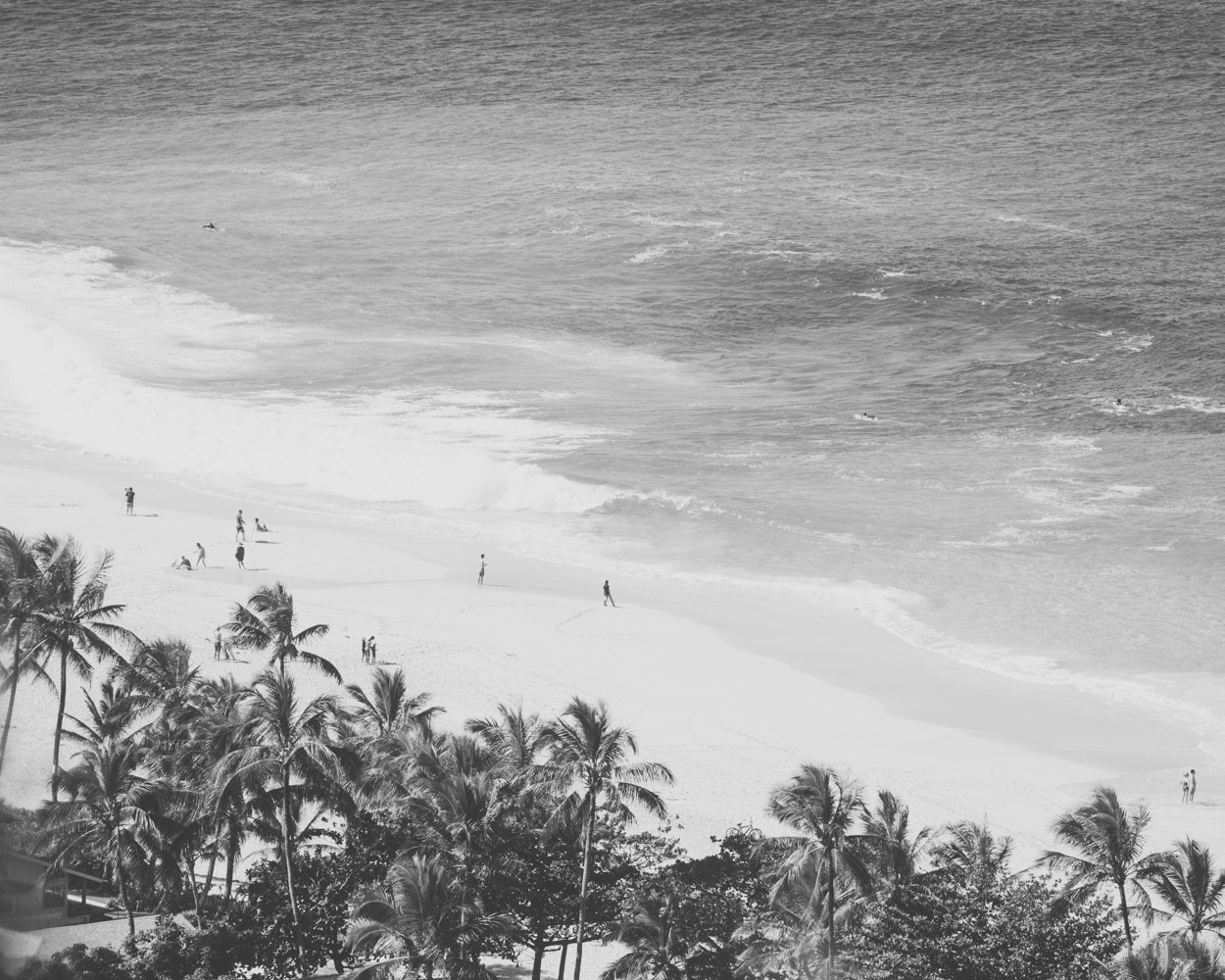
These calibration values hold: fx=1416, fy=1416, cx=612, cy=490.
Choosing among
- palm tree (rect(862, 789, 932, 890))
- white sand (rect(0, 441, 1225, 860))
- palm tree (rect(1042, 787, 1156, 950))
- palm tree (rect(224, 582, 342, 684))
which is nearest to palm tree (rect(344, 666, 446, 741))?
palm tree (rect(224, 582, 342, 684))

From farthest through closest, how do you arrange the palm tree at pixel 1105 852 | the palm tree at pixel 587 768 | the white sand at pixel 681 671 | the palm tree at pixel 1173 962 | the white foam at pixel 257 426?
the white foam at pixel 257 426 < the white sand at pixel 681 671 < the palm tree at pixel 1105 852 < the palm tree at pixel 587 768 < the palm tree at pixel 1173 962

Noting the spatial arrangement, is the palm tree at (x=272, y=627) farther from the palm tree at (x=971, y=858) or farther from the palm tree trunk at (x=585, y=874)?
the palm tree at (x=971, y=858)

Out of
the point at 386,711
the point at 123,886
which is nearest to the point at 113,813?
the point at 123,886

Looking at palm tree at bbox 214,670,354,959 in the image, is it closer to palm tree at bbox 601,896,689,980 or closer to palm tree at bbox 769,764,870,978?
palm tree at bbox 601,896,689,980

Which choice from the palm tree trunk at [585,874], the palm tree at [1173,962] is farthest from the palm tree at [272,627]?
the palm tree at [1173,962]

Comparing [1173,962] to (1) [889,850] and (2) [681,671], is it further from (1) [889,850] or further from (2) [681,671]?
(2) [681,671]

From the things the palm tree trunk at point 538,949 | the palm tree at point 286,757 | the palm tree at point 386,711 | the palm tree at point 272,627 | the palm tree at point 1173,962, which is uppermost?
the palm tree at point 272,627

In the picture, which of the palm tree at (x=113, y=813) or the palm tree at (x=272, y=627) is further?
the palm tree at (x=272, y=627)
